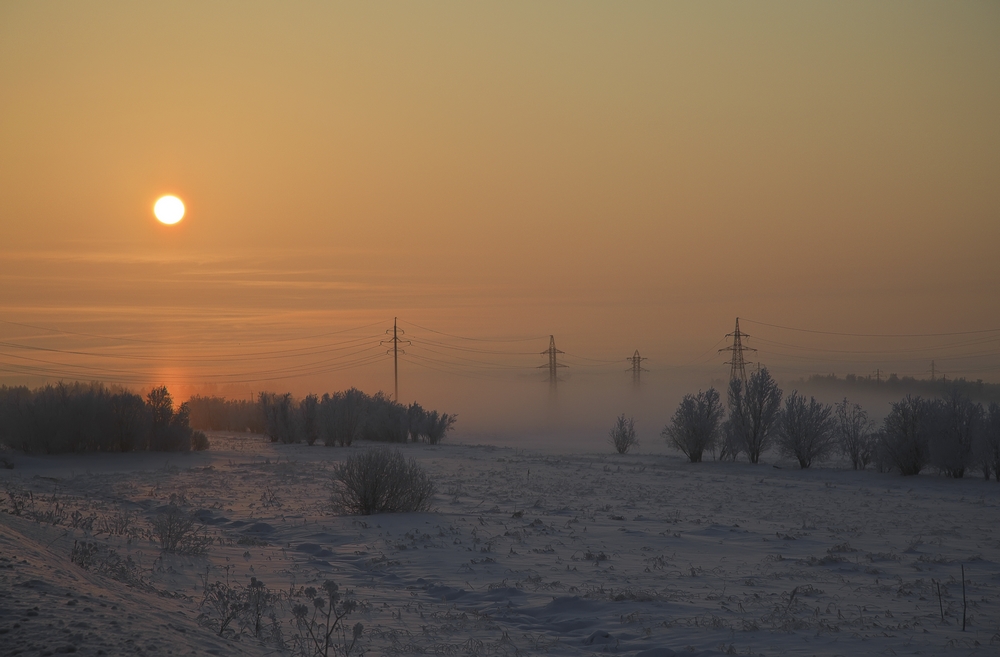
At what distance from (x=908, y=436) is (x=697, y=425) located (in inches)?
380

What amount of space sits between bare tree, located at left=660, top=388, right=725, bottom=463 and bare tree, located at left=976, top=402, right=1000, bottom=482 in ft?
39.1

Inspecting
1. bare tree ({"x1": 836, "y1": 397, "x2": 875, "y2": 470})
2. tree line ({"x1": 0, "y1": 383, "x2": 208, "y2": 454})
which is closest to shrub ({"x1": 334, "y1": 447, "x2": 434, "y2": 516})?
tree line ({"x1": 0, "y1": 383, "x2": 208, "y2": 454})

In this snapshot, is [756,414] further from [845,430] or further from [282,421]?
[282,421]

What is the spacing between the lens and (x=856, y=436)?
109 feet

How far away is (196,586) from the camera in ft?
27.0

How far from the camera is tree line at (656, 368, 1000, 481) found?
28.5 meters

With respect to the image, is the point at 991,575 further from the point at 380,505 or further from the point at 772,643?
the point at 380,505

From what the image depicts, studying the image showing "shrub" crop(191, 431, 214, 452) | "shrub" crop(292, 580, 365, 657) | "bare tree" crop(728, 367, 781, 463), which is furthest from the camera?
"bare tree" crop(728, 367, 781, 463)

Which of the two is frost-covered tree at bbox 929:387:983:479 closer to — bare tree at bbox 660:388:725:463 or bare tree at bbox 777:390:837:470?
bare tree at bbox 777:390:837:470

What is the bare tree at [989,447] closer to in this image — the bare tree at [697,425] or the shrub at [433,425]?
the bare tree at [697,425]

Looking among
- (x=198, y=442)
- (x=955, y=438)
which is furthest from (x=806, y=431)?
(x=198, y=442)

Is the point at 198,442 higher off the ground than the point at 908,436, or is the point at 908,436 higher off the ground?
the point at 908,436

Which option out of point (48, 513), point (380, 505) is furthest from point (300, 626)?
point (380, 505)

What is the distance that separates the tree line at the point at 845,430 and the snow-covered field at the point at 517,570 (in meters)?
8.53
